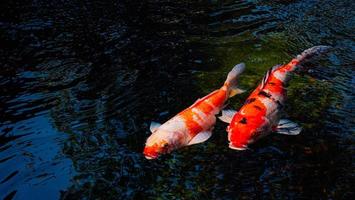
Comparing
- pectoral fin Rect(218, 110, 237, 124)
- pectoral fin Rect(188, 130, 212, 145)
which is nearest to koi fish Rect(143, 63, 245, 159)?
pectoral fin Rect(188, 130, 212, 145)

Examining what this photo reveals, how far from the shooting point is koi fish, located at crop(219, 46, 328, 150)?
591cm

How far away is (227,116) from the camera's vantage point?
6.54 m

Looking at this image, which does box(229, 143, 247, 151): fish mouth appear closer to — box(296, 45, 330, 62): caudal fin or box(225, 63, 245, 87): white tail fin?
box(225, 63, 245, 87): white tail fin

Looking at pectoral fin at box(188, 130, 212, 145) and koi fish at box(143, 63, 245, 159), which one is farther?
pectoral fin at box(188, 130, 212, 145)

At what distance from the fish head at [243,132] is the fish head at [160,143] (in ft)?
2.28

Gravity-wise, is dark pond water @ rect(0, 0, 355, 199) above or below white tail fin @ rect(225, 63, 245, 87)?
below

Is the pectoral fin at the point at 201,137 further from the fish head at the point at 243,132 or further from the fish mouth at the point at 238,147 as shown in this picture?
the fish mouth at the point at 238,147

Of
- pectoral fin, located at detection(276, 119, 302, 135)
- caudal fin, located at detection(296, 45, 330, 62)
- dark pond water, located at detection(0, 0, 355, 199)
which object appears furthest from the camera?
caudal fin, located at detection(296, 45, 330, 62)

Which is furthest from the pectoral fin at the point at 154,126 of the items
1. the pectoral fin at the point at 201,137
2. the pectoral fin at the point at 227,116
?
the pectoral fin at the point at 227,116

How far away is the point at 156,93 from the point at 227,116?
63.1 inches

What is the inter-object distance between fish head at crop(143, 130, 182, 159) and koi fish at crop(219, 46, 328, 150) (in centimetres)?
A: 70

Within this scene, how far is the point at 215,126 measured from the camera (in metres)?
6.66

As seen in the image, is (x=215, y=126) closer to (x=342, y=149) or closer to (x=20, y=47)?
(x=342, y=149)

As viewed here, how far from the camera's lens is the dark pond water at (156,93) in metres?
5.83
